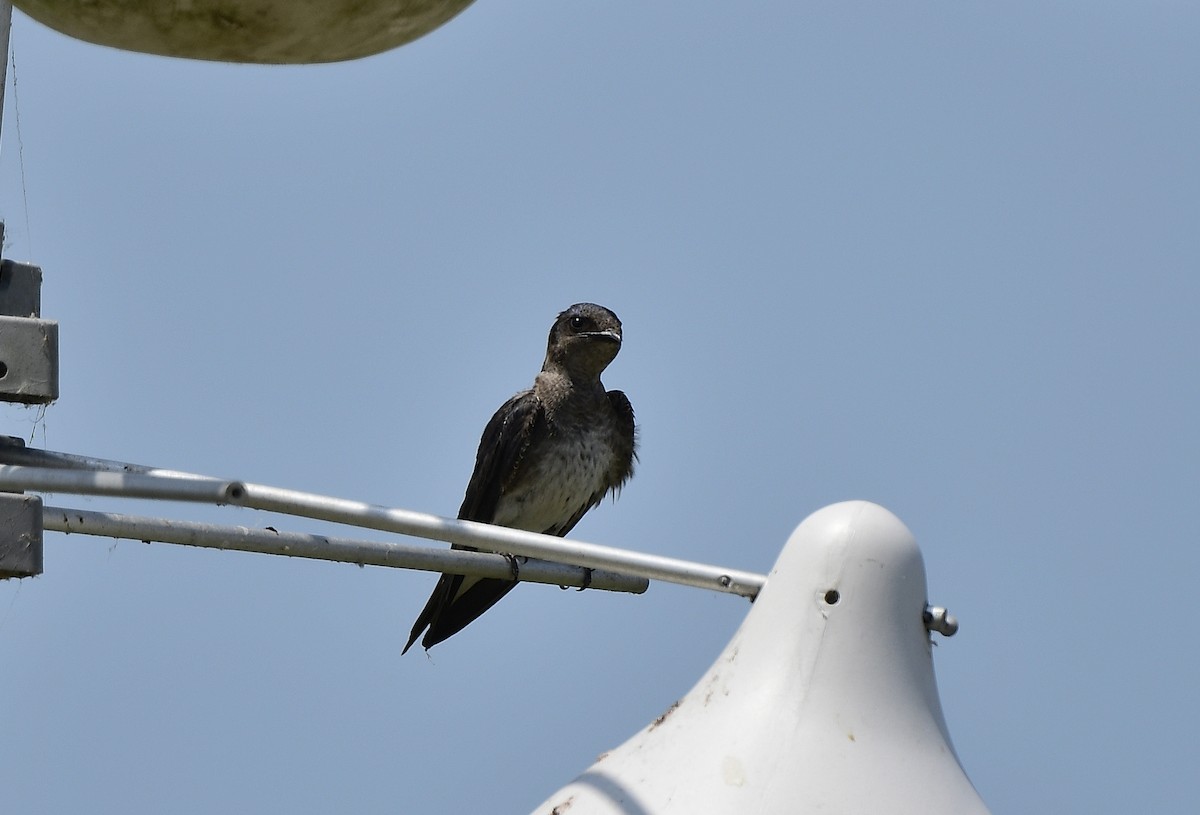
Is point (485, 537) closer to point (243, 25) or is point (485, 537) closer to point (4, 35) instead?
point (243, 25)

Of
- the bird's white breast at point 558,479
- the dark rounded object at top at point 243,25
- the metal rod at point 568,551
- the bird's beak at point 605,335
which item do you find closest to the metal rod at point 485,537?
the metal rod at point 568,551

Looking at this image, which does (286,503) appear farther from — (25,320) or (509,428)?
(509,428)

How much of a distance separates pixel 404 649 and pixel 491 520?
1.00 m

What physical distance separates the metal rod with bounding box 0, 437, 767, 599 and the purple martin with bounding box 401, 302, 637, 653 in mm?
5739

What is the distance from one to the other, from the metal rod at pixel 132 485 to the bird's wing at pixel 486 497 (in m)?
5.86

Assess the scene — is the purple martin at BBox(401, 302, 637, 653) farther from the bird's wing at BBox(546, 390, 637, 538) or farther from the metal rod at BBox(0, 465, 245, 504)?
the metal rod at BBox(0, 465, 245, 504)

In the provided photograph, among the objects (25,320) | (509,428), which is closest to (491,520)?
(509,428)

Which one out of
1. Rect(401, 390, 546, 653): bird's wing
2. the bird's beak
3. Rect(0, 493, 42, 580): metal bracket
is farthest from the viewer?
the bird's beak

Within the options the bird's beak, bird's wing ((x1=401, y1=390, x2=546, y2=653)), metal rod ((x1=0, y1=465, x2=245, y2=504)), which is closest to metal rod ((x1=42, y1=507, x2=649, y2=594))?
metal rod ((x1=0, y1=465, x2=245, y2=504))

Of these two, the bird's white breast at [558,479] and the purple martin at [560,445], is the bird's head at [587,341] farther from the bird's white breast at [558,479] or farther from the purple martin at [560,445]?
the bird's white breast at [558,479]

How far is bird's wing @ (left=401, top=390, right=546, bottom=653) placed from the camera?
28.0 ft

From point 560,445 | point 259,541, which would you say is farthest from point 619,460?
point 259,541

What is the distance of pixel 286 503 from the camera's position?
2578mm

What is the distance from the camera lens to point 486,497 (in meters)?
9.05
